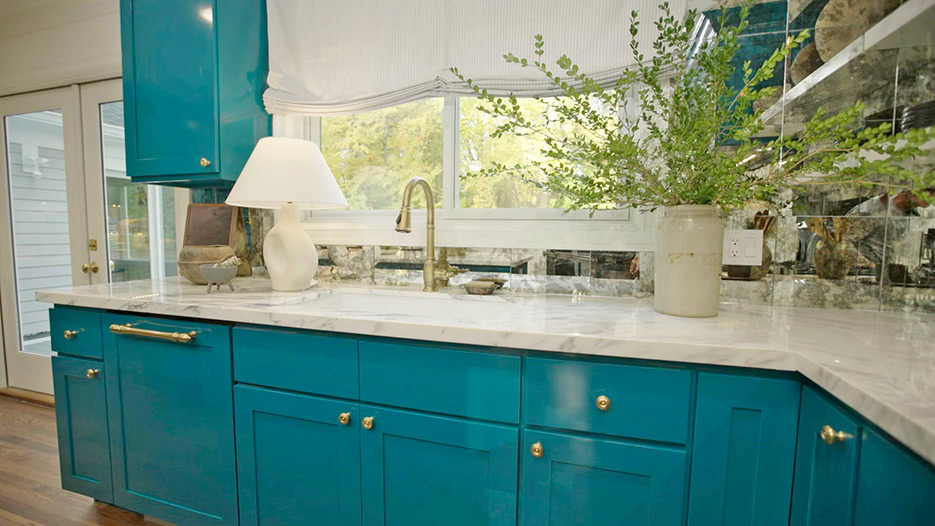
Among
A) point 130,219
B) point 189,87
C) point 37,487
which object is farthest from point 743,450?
point 130,219

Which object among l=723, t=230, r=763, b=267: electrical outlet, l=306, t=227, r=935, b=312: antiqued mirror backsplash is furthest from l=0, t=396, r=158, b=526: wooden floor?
l=723, t=230, r=763, b=267: electrical outlet

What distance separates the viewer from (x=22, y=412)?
2742mm

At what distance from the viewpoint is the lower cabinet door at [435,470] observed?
1.09m

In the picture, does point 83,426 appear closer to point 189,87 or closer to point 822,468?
point 189,87

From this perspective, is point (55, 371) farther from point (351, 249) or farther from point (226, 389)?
point (351, 249)

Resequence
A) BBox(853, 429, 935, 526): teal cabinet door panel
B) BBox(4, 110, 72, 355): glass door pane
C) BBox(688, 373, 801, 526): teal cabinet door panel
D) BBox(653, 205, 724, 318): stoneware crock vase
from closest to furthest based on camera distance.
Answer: BBox(853, 429, 935, 526): teal cabinet door panel < BBox(688, 373, 801, 526): teal cabinet door panel < BBox(653, 205, 724, 318): stoneware crock vase < BBox(4, 110, 72, 355): glass door pane

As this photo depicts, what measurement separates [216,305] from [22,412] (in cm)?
253

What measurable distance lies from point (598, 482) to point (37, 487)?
2.46m

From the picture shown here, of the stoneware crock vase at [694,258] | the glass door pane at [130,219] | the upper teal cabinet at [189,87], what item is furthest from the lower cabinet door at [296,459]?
the glass door pane at [130,219]

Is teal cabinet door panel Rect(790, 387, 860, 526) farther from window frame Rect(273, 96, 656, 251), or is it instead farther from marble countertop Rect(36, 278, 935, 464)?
window frame Rect(273, 96, 656, 251)

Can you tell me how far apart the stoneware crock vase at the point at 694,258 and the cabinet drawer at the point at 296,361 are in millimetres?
908

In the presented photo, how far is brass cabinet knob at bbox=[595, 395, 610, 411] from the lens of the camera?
3.25ft

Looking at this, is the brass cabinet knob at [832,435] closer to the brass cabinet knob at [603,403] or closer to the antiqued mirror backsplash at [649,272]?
the brass cabinet knob at [603,403]

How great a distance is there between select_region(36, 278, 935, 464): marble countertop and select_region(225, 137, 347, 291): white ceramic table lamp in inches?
4.0
